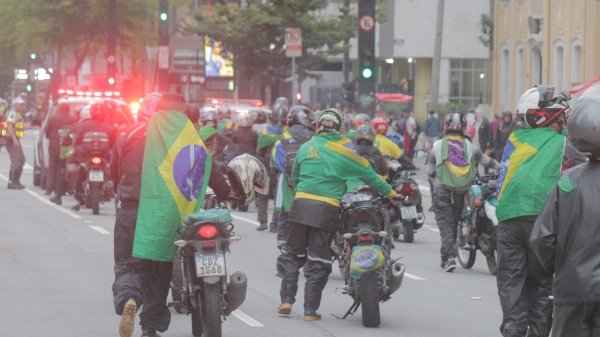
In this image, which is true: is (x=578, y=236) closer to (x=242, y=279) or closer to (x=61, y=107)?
(x=242, y=279)

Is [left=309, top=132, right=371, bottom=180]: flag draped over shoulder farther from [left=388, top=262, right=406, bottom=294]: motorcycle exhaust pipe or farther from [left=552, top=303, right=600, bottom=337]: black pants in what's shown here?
[left=552, top=303, right=600, bottom=337]: black pants

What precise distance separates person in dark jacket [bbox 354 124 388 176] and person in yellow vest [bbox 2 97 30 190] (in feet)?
43.3

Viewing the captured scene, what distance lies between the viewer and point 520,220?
31.6 ft

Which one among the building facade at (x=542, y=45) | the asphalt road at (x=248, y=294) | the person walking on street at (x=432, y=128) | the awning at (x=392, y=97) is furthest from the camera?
the awning at (x=392, y=97)

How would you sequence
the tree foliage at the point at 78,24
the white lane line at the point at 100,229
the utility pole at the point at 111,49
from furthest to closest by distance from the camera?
1. the tree foliage at the point at 78,24
2. the utility pole at the point at 111,49
3. the white lane line at the point at 100,229

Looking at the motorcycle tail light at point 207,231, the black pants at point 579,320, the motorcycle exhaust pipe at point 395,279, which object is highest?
the motorcycle tail light at point 207,231

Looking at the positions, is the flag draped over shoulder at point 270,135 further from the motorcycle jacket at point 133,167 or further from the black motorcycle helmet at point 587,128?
the black motorcycle helmet at point 587,128

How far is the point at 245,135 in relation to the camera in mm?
24859

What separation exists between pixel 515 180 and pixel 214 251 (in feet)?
6.56

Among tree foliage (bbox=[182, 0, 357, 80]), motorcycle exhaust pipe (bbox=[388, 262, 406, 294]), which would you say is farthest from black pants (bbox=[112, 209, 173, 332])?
tree foliage (bbox=[182, 0, 357, 80])

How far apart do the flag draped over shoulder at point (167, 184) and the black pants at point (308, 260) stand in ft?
6.56

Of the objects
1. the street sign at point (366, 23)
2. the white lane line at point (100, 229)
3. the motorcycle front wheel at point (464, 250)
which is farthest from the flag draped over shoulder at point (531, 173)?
the street sign at point (366, 23)

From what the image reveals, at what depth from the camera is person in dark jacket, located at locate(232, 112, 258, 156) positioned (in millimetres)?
24734

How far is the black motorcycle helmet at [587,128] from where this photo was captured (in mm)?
6277
